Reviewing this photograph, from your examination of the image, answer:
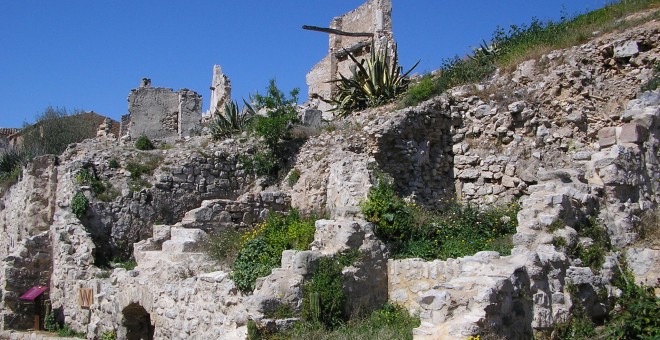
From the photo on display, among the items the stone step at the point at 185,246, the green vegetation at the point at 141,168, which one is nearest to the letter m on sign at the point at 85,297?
the stone step at the point at 185,246

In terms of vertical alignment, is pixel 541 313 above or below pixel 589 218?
below

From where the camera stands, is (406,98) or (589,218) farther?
(406,98)

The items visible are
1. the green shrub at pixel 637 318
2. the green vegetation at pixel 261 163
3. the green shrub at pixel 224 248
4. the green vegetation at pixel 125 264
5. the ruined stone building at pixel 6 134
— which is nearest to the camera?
the green shrub at pixel 637 318

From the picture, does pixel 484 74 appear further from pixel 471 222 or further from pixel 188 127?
pixel 188 127

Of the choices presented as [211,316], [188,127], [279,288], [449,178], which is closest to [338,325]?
[279,288]

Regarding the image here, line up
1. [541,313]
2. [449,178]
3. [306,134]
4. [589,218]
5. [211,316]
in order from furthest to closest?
[306,134] → [449,178] → [211,316] → [589,218] → [541,313]

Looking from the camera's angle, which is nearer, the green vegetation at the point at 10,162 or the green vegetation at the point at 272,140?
the green vegetation at the point at 272,140

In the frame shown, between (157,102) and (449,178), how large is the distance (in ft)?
50.8

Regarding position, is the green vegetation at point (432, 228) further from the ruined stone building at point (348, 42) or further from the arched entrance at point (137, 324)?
the ruined stone building at point (348, 42)

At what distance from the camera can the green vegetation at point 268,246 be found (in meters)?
11.3

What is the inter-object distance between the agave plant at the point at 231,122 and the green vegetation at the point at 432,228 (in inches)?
323

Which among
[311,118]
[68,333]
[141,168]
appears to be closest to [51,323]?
[68,333]

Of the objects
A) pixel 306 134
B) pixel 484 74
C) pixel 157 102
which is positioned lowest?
pixel 306 134

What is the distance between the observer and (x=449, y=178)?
54.5 ft
